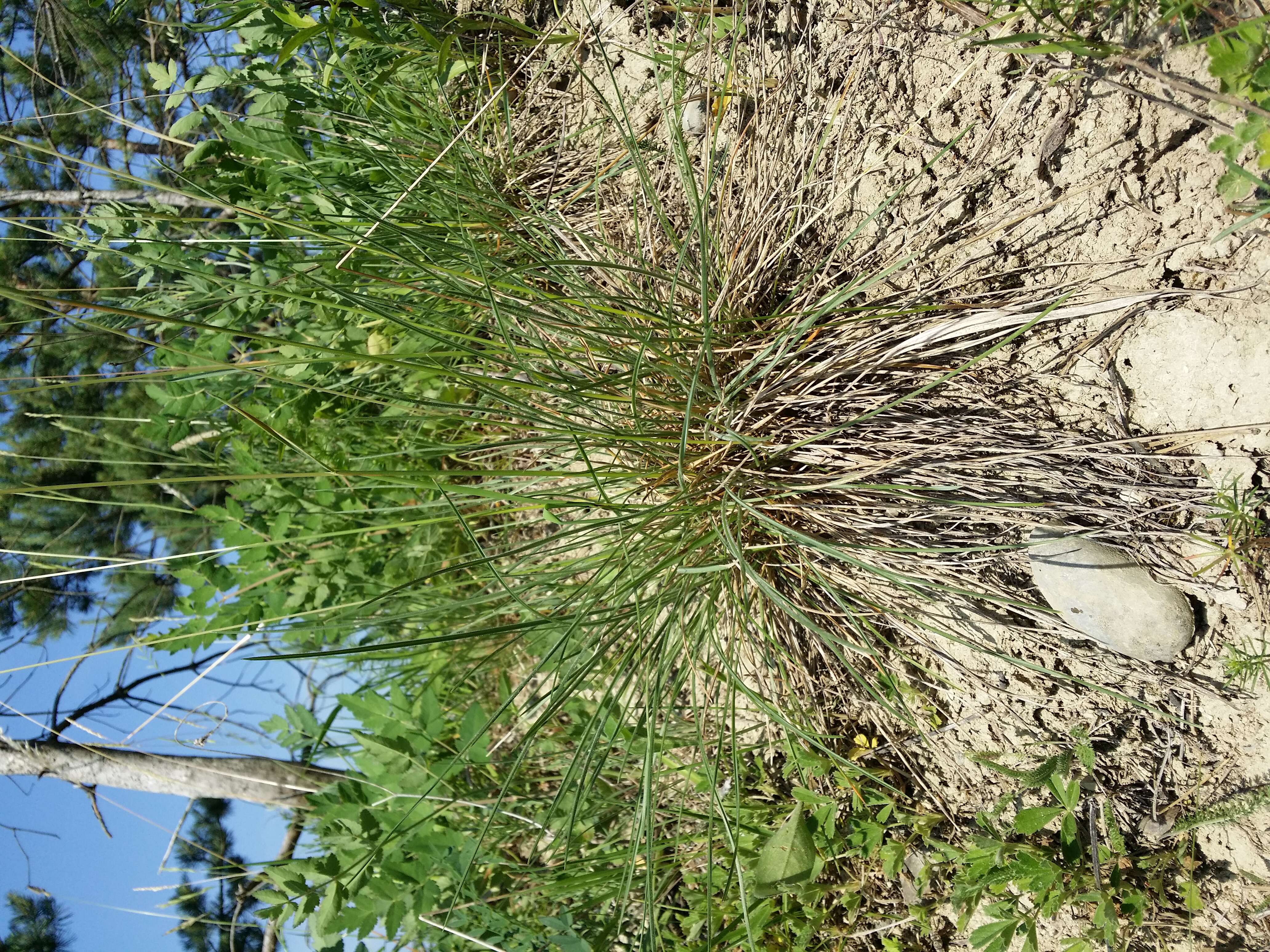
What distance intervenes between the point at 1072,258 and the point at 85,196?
2565 mm

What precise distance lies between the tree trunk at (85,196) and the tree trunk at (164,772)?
1508 mm

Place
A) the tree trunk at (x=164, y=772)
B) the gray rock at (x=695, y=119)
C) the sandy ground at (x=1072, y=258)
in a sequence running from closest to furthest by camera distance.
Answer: the sandy ground at (x=1072, y=258), the gray rock at (x=695, y=119), the tree trunk at (x=164, y=772)

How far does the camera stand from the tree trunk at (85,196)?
2072mm

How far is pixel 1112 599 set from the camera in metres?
1.13

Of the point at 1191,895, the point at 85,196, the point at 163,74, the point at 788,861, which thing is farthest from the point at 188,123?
the point at 1191,895

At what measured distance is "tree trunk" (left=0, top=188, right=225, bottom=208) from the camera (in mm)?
2072

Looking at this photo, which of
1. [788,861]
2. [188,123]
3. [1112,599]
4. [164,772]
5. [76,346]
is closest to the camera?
[1112,599]

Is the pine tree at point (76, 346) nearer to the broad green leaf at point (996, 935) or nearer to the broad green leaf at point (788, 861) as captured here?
the broad green leaf at point (788, 861)

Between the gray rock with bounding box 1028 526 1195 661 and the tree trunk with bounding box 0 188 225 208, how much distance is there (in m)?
2.16

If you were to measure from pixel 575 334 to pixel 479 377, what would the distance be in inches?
8.3

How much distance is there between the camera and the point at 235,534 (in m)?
1.77

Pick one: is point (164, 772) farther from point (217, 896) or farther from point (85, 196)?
point (85, 196)

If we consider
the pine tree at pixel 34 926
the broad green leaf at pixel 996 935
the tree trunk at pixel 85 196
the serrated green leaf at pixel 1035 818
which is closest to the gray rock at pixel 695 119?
the tree trunk at pixel 85 196

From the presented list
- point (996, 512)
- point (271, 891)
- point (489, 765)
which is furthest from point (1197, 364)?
point (271, 891)
